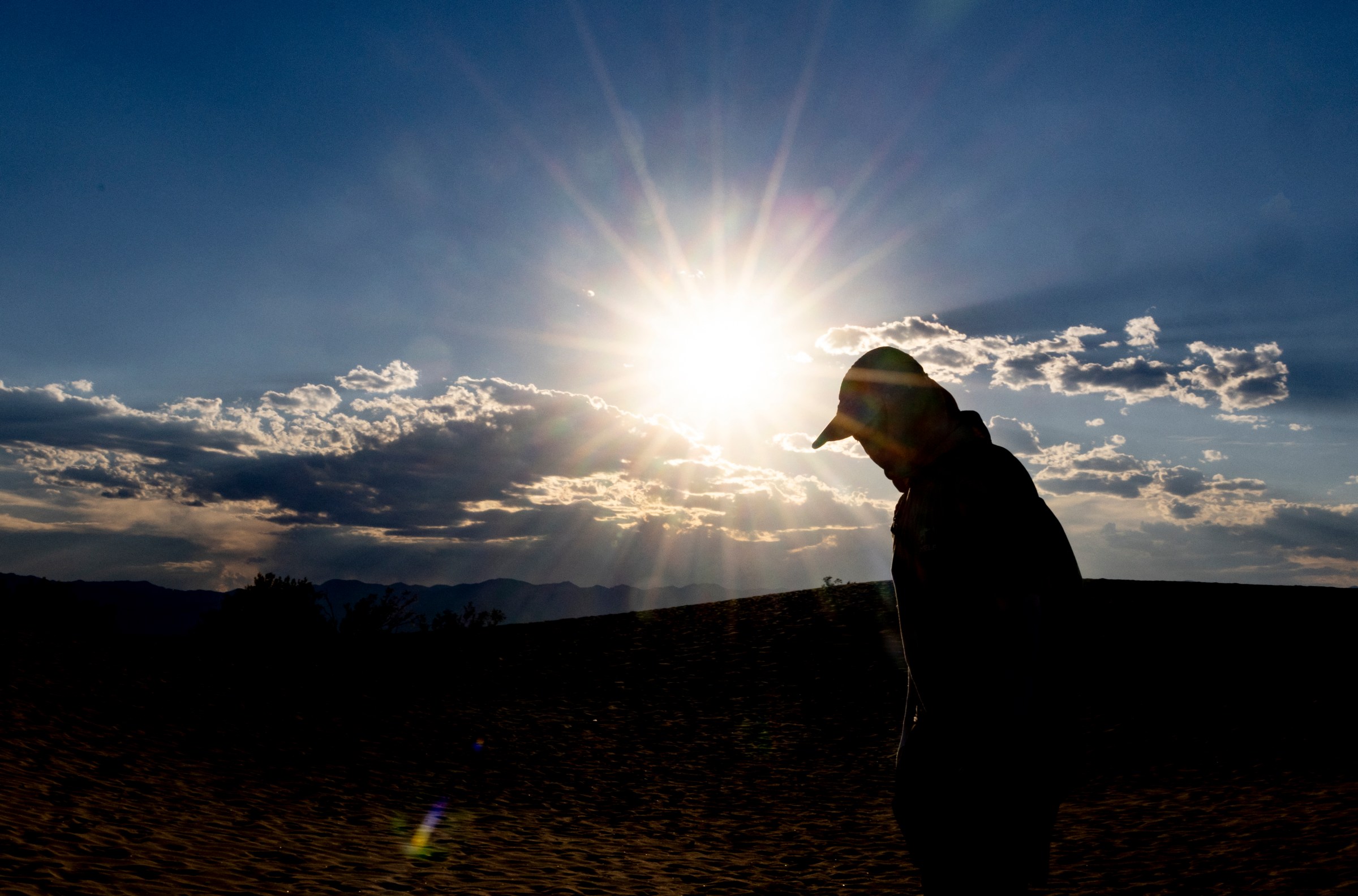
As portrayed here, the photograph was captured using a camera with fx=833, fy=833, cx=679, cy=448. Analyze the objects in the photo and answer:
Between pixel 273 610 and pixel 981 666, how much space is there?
33.9 m

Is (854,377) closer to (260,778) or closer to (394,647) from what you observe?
(260,778)

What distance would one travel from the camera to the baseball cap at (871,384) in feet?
11.4

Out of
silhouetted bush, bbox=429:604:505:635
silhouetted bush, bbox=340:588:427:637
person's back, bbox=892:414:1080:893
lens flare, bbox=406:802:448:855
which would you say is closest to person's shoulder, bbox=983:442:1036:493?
person's back, bbox=892:414:1080:893

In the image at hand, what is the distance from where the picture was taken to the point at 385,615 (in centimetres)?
3250

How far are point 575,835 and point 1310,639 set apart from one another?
15.7 m

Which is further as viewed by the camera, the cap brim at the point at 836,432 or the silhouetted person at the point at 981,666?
the cap brim at the point at 836,432

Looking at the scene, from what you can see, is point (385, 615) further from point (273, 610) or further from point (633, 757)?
point (633, 757)

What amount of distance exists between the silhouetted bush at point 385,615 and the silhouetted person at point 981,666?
30.9m

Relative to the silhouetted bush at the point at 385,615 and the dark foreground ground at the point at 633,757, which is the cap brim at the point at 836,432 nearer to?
the dark foreground ground at the point at 633,757

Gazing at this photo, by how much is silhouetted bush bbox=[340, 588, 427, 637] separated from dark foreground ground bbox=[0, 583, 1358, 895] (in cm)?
1137

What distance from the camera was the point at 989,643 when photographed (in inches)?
120

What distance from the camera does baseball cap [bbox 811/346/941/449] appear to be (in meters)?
3.48

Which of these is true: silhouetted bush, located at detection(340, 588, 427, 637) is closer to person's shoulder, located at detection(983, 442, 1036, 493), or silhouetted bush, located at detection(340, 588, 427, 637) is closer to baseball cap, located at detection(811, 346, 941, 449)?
baseball cap, located at detection(811, 346, 941, 449)

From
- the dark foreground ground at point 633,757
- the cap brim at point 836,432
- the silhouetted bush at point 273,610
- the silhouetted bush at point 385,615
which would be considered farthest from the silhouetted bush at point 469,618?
the cap brim at point 836,432
